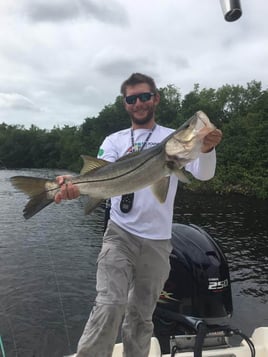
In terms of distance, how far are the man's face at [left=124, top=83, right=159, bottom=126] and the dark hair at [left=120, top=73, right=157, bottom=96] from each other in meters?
0.04

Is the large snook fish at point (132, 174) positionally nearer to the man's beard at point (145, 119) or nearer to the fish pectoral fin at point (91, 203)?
the fish pectoral fin at point (91, 203)

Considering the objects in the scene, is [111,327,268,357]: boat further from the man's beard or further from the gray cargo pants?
the man's beard

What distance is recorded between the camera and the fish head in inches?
120

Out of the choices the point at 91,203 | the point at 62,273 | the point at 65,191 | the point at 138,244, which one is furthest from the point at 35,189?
the point at 62,273

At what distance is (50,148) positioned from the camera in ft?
283

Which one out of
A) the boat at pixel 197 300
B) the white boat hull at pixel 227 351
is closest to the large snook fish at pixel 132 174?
the white boat hull at pixel 227 351

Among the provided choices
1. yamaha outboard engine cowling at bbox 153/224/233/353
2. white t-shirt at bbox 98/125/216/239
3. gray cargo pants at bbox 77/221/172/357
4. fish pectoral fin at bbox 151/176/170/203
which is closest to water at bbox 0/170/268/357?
yamaha outboard engine cowling at bbox 153/224/233/353

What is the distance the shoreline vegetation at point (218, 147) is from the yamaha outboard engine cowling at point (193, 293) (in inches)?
311

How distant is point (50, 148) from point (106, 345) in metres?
85.2

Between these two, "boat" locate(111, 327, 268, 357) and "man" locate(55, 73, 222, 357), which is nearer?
"man" locate(55, 73, 222, 357)

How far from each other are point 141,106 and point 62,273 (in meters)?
7.78

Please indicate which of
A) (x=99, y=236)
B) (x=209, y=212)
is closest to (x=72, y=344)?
(x=99, y=236)

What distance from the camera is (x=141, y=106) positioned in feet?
12.6

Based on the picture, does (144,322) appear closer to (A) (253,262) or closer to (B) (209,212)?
(A) (253,262)
